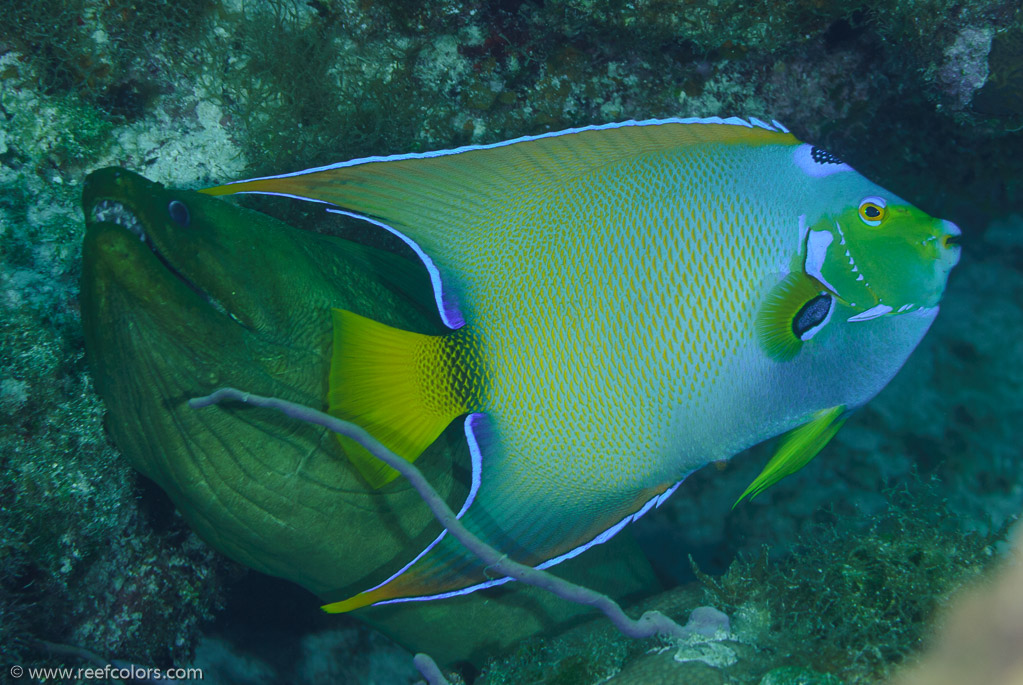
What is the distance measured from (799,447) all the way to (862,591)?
1.72 feet

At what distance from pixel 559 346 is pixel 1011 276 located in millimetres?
2276

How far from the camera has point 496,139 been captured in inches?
107

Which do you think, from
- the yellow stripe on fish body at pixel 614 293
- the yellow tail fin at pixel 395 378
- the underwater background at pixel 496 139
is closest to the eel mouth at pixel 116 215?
the yellow stripe on fish body at pixel 614 293

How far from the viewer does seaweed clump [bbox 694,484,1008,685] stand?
177cm

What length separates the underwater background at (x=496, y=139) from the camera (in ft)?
6.75

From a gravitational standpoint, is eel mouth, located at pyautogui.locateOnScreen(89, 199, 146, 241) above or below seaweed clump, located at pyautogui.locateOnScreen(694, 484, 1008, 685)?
above

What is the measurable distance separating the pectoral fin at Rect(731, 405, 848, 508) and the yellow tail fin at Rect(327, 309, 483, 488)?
37.7 inches

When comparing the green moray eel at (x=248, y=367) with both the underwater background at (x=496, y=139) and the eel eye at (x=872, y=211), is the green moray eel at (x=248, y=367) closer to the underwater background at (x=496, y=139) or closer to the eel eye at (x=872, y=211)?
the underwater background at (x=496, y=139)

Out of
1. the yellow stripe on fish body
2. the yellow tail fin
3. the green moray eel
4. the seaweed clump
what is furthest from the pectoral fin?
the green moray eel

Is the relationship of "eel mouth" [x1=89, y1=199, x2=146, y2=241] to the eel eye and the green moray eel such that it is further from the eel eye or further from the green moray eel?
the eel eye

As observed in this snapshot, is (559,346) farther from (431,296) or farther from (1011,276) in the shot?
(1011,276)

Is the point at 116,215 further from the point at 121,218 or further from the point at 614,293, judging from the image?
the point at 614,293

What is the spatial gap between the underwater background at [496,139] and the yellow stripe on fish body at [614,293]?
28.7 inches

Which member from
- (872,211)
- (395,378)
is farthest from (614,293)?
(872,211)
